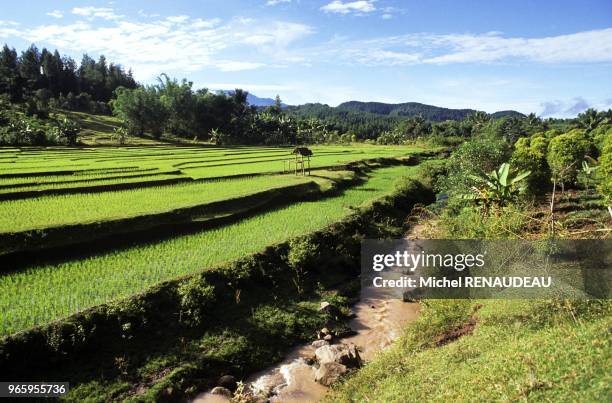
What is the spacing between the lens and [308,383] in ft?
28.1

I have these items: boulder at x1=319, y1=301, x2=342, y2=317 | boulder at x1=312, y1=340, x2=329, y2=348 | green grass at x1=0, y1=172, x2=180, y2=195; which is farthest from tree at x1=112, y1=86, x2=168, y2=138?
boulder at x1=312, y1=340, x2=329, y2=348

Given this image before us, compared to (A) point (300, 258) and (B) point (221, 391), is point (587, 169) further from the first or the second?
(B) point (221, 391)

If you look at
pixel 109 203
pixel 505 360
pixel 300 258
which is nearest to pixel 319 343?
pixel 300 258

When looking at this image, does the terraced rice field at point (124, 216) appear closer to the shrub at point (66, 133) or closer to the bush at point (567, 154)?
the bush at point (567, 154)

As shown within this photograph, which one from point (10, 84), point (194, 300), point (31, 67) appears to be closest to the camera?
point (194, 300)

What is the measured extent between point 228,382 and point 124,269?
4430mm

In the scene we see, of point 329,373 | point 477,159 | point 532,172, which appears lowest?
point 329,373

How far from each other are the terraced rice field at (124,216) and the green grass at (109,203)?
32mm

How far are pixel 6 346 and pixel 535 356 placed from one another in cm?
908

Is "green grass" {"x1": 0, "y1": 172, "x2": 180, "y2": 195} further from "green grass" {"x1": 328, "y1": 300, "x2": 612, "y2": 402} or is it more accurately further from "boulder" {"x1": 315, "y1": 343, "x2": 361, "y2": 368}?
"green grass" {"x1": 328, "y1": 300, "x2": 612, "y2": 402}

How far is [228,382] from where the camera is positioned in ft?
27.9

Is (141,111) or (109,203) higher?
(141,111)

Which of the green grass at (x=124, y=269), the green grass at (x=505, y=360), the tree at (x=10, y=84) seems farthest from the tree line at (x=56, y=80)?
the green grass at (x=505, y=360)

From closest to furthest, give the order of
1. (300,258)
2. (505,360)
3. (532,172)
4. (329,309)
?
(505,360), (329,309), (300,258), (532,172)
